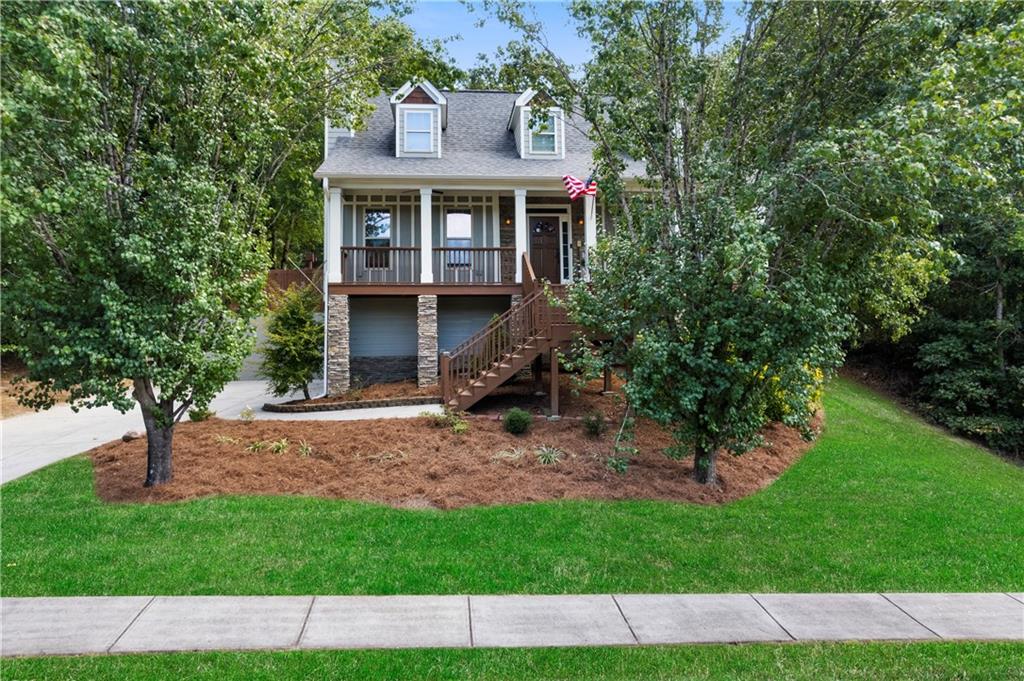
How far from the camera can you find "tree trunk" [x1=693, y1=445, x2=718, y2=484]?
23.7 ft

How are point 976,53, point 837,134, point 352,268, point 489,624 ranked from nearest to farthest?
1. point 489,624
2. point 976,53
3. point 837,134
4. point 352,268

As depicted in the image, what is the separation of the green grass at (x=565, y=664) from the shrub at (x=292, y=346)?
30.4 feet

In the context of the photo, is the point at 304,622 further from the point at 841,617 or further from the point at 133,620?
the point at 841,617

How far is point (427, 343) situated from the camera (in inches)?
525

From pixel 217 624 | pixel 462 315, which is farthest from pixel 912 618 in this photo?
pixel 462 315

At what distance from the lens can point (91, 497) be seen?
6.52 meters

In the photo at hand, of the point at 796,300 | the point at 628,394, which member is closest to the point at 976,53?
the point at 796,300

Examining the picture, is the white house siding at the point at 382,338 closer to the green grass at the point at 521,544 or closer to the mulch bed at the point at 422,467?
the mulch bed at the point at 422,467

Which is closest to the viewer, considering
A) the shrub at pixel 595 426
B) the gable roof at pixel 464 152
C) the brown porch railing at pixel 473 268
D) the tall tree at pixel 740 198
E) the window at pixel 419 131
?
the tall tree at pixel 740 198

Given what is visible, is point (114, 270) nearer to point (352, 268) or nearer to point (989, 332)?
point (352, 268)

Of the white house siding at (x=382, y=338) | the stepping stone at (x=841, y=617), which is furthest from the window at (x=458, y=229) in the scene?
the stepping stone at (x=841, y=617)

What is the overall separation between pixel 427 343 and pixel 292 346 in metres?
3.09

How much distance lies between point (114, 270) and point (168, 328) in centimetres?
82

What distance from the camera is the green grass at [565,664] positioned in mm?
3287
